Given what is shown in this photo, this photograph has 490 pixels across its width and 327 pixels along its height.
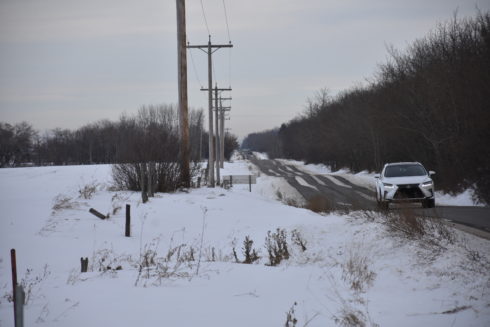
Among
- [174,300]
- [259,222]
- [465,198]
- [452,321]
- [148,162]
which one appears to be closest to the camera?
[452,321]

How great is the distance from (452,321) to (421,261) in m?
2.15

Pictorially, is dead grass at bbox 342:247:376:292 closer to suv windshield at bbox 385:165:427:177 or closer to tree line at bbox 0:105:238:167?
suv windshield at bbox 385:165:427:177

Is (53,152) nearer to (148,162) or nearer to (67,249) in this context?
(148,162)

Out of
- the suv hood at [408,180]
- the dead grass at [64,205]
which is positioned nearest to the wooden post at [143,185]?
the dead grass at [64,205]

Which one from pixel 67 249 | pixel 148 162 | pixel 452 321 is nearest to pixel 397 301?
pixel 452 321

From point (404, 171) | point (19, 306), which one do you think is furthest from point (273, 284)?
point (404, 171)

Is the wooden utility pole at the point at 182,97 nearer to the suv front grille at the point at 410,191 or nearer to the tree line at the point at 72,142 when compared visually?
the suv front grille at the point at 410,191

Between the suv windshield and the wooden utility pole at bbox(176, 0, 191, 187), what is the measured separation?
8.47 meters

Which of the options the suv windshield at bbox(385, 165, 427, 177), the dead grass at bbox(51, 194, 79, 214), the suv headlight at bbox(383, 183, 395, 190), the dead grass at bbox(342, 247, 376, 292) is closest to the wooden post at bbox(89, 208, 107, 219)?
the dead grass at bbox(51, 194, 79, 214)

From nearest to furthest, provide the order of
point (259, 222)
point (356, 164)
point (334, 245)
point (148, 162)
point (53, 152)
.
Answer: point (334, 245) → point (259, 222) → point (148, 162) → point (356, 164) → point (53, 152)

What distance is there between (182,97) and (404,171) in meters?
9.68

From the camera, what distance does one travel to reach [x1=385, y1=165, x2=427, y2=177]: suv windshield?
59.3 feet

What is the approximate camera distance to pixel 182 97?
67.9 feet

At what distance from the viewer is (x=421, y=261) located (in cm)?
781
